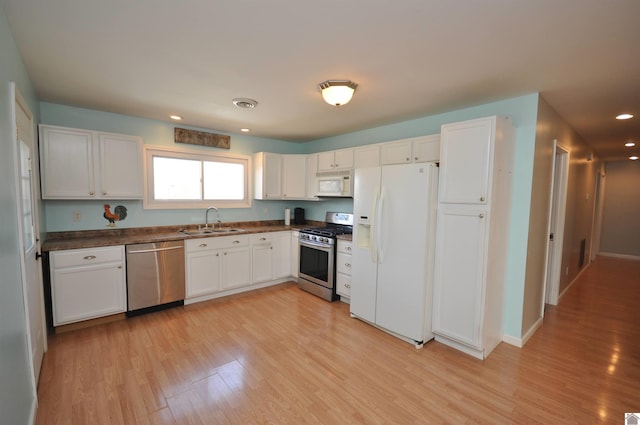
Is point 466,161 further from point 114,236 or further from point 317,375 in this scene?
point 114,236

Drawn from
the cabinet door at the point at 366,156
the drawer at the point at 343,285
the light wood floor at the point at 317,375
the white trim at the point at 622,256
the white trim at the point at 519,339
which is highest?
the cabinet door at the point at 366,156

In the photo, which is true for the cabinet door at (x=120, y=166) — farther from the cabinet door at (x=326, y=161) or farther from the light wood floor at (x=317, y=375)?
the cabinet door at (x=326, y=161)

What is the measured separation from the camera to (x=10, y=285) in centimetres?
153

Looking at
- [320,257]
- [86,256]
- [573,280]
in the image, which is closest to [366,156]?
[320,257]

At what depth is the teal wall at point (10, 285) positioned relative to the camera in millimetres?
1343

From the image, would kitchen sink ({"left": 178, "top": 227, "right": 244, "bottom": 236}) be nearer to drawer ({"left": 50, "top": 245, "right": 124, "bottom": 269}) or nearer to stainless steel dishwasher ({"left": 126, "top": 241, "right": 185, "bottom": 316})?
stainless steel dishwasher ({"left": 126, "top": 241, "right": 185, "bottom": 316})

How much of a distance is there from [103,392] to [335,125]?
3727 mm

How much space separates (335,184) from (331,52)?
2.37m

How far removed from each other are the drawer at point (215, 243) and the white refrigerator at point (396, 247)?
177cm

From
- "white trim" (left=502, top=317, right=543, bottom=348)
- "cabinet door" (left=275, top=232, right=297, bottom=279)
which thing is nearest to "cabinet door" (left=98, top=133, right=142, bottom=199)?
"cabinet door" (left=275, top=232, right=297, bottom=279)

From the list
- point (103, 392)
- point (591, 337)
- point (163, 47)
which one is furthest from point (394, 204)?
point (103, 392)

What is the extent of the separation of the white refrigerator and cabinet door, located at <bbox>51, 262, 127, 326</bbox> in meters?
2.73

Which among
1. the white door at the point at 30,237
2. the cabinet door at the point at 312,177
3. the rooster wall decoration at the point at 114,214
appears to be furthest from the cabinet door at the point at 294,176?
the white door at the point at 30,237

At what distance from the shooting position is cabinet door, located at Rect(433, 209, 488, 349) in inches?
98.8
